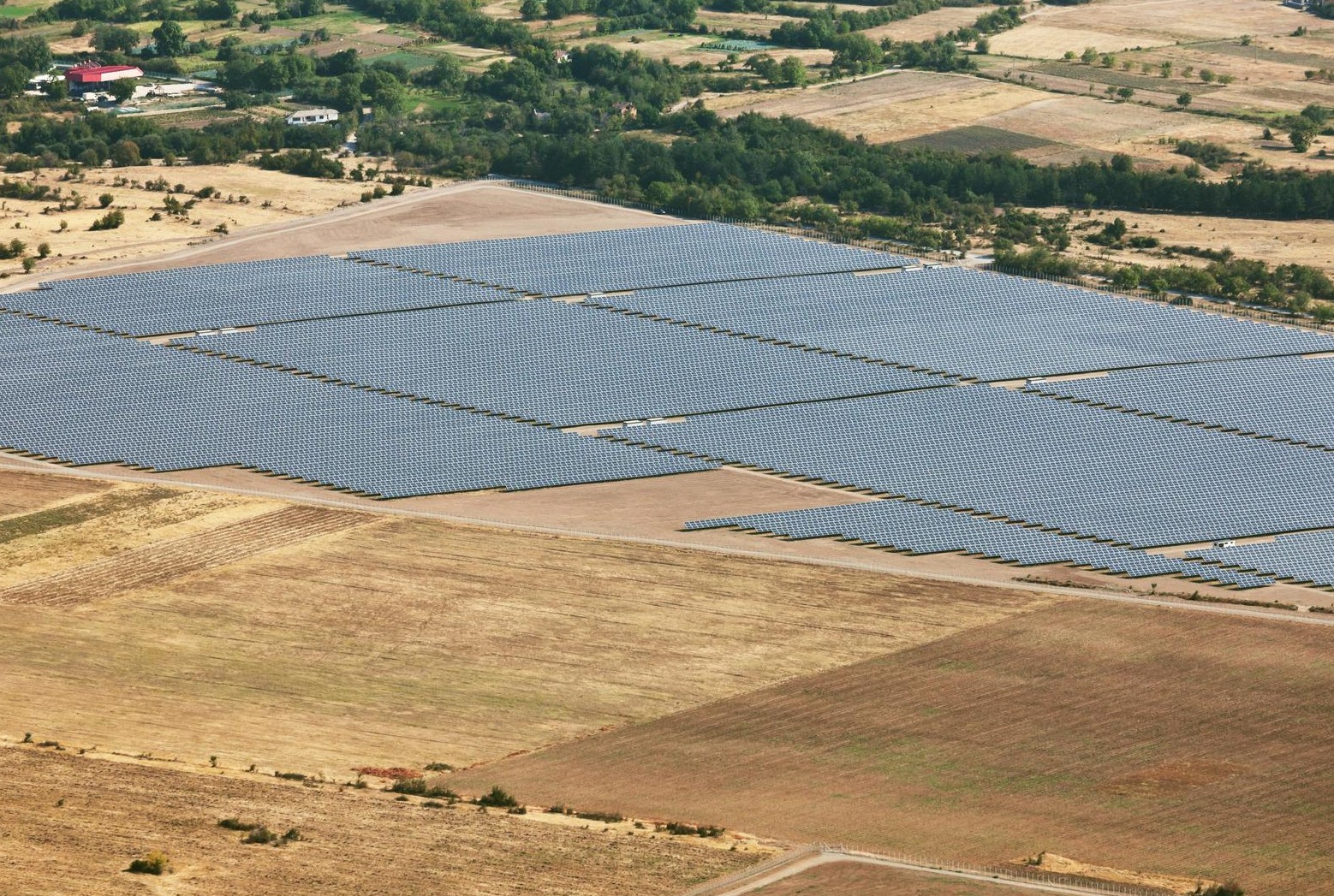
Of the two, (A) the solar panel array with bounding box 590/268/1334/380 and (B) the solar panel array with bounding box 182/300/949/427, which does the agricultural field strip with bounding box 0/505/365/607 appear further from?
(A) the solar panel array with bounding box 590/268/1334/380

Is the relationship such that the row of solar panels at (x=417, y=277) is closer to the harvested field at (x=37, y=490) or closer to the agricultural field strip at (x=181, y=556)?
the harvested field at (x=37, y=490)

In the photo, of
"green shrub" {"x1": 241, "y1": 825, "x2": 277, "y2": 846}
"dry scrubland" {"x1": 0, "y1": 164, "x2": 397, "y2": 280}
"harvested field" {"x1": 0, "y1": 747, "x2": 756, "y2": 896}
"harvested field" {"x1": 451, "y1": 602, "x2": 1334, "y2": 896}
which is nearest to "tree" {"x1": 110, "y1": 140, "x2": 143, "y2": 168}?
"dry scrubland" {"x1": 0, "y1": 164, "x2": 397, "y2": 280}

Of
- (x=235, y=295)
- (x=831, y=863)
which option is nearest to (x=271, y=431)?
(x=235, y=295)

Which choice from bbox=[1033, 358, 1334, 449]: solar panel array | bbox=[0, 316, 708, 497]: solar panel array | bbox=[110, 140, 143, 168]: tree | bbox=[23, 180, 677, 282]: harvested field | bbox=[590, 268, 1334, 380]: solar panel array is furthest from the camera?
bbox=[110, 140, 143, 168]: tree

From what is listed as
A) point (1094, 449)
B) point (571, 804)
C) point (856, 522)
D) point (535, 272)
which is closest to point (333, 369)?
point (535, 272)

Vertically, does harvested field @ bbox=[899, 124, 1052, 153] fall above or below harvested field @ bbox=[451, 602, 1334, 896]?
above

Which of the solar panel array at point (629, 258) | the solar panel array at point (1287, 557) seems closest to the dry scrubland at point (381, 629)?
the solar panel array at point (1287, 557)
